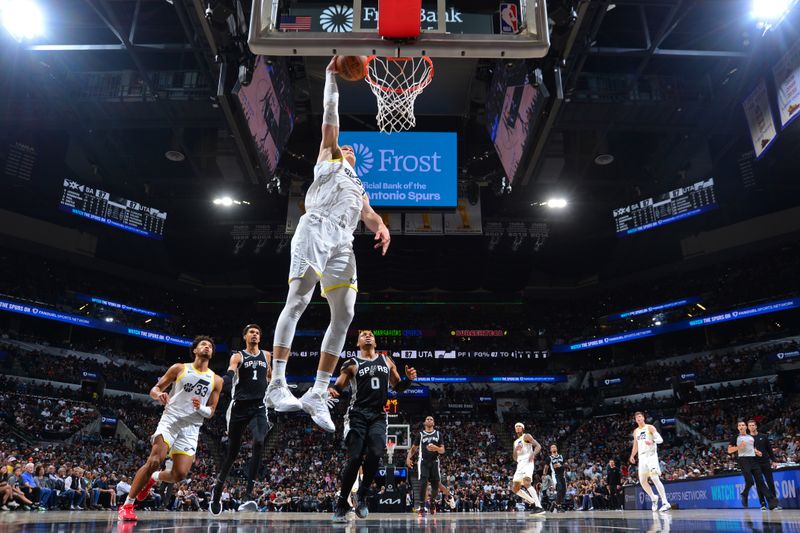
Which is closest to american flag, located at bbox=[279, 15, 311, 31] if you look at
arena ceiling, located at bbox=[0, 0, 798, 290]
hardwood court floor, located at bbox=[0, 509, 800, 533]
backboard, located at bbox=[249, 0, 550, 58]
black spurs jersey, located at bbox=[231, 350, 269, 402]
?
backboard, located at bbox=[249, 0, 550, 58]

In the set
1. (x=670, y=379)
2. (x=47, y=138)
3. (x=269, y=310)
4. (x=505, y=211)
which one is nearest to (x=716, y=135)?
(x=505, y=211)

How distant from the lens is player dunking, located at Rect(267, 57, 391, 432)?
491cm

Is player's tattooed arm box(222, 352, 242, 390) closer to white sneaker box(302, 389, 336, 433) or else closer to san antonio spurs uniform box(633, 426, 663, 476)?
white sneaker box(302, 389, 336, 433)

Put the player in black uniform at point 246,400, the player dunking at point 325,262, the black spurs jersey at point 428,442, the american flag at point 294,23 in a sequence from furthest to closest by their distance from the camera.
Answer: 1. the black spurs jersey at point 428,442
2. the player in black uniform at point 246,400
3. the american flag at point 294,23
4. the player dunking at point 325,262

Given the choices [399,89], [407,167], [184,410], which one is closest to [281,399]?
[184,410]

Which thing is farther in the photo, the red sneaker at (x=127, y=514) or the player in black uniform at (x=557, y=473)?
the player in black uniform at (x=557, y=473)

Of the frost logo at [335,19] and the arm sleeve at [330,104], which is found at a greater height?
the frost logo at [335,19]

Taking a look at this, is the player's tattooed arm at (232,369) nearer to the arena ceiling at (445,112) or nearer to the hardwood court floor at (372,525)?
the hardwood court floor at (372,525)

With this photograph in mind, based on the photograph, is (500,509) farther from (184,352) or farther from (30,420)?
(184,352)

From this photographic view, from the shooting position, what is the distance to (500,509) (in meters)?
22.1

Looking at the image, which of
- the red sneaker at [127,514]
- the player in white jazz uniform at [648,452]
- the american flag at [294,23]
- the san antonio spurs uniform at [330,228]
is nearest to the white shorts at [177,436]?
the red sneaker at [127,514]

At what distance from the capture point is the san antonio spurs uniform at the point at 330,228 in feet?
16.1

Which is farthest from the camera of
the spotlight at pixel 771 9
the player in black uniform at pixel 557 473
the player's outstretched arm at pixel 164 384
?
the player in black uniform at pixel 557 473

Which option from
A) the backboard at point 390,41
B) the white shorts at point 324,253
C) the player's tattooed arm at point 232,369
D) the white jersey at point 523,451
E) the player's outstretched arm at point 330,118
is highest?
the backboard at point 390,41
